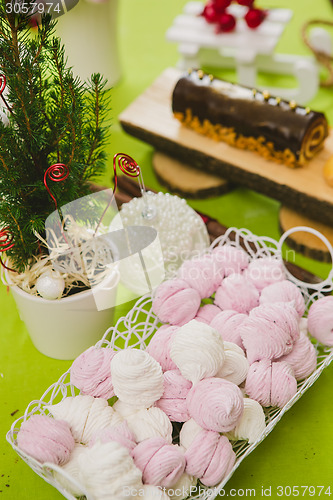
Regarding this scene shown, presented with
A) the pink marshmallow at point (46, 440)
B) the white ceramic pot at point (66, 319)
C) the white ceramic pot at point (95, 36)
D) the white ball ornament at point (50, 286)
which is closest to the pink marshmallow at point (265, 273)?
the white ceramic pot at point (66, 319)

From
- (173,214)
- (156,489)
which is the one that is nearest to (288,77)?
(173,214)

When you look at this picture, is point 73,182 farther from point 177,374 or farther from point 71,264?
point 177,374

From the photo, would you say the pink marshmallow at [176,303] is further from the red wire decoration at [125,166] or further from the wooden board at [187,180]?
the wooden board at [187,180]

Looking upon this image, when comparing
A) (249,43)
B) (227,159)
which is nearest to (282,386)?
(227,159)

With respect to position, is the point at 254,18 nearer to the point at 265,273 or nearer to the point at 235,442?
the point at 265,273

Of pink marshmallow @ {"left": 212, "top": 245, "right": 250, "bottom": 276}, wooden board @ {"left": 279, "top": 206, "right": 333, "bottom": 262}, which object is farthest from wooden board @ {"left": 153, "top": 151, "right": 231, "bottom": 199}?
pink marshmallow @ {"left": 212, "top": 245, "right": 250, "bottom": 276}
